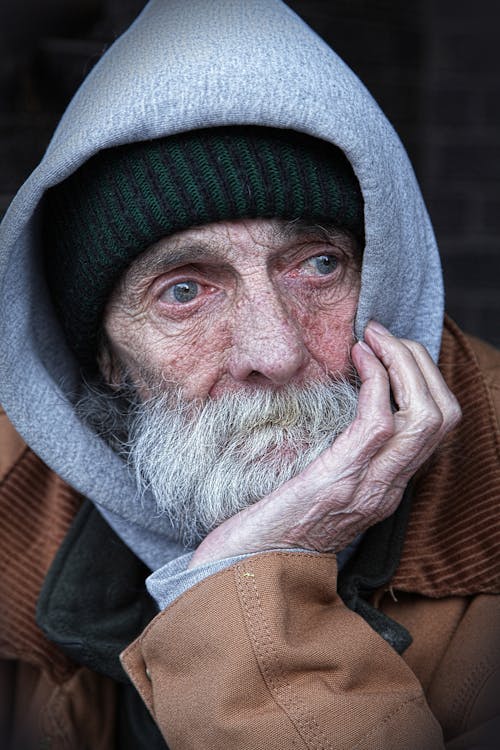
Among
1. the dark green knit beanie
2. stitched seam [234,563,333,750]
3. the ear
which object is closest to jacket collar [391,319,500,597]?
stitched seam [234,563,333,750]

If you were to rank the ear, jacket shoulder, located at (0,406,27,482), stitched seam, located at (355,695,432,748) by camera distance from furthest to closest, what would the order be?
jacket shoulder, located at (0,406,27,482) → the ear → stitched seam, located at (355,695,432,748)

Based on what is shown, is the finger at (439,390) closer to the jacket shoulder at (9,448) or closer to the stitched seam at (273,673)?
the stitched seam at (273,673)

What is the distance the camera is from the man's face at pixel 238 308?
1996 millimetres

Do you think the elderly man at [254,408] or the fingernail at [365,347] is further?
the fingernail at [365,347]

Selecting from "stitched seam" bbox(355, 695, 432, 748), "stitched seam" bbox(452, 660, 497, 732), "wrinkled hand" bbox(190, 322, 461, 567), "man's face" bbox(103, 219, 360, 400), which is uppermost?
"man's face" bbox(103, 219, 360, 400)

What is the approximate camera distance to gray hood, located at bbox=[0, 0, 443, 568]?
1921 mm

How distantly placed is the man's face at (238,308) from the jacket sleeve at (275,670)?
0.43 metres

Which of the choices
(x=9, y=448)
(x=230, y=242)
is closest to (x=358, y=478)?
(x=230, y=242)

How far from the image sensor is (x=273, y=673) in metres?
1.77

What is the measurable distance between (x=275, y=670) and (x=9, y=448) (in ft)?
3.54

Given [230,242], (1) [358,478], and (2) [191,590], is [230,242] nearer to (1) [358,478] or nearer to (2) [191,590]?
(1) [358,478]

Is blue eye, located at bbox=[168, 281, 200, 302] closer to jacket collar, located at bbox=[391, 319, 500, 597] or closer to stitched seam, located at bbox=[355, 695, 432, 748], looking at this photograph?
jacket collar, located at bbox=[391, 319, 500, 597]

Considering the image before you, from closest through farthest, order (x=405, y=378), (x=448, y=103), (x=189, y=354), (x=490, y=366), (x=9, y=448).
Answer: (x=405, y=378), (x=189, y=354), (x=490, y=366), (x=9, y=448), (x=448, y=103)

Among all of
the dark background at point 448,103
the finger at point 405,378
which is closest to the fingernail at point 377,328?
the finger at point 405,378
